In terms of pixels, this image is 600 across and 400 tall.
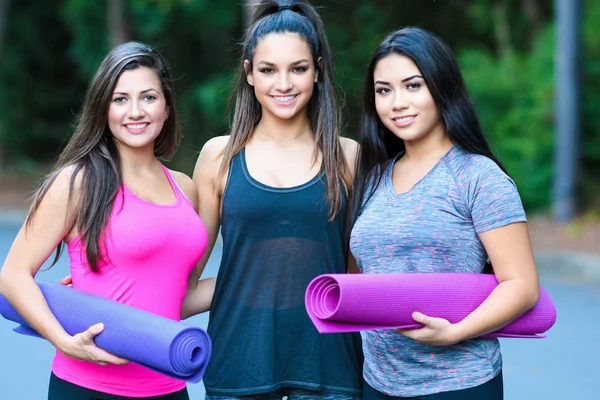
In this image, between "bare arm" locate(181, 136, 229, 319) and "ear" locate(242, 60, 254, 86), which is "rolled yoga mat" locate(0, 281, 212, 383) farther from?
"ear" locate(242, 60, 254, 86)

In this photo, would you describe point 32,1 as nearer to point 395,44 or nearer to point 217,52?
point 217,52

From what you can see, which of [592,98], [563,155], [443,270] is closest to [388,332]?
[443,270]

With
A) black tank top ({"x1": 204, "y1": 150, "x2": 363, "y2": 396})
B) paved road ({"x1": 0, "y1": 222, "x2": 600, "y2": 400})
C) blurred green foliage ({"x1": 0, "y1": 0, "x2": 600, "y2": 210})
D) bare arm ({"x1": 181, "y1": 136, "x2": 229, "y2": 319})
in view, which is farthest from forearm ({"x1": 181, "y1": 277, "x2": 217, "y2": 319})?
paved road ({"x1": 0, "y1": 222, "x2": 600, "y2": 400})

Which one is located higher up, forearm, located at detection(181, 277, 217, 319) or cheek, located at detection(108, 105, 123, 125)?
cheek, located at detection(108, 105, 123, 125)

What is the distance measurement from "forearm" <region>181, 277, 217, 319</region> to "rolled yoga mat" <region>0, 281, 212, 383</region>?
0.63 metres

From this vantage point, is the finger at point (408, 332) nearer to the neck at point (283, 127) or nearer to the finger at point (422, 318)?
the finger at point (422, 318)

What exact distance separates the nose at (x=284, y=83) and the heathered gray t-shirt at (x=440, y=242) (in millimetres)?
638

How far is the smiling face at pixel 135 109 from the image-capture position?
3338mm

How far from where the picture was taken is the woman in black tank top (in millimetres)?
3430

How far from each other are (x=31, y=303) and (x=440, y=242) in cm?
145

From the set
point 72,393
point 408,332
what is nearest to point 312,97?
point 408,332

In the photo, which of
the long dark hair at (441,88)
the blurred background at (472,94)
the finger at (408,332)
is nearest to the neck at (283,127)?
the long dark hair at (441,88)

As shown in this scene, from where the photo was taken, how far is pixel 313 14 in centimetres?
372

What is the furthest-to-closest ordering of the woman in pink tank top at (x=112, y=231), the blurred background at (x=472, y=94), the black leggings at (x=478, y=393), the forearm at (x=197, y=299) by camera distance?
the blurred background at (x=472, y=94) < the forearm at (x=197, y=299) < the woman in pink tank top at (x=112, y=231) < the black leggings at (x=478, y=393)
